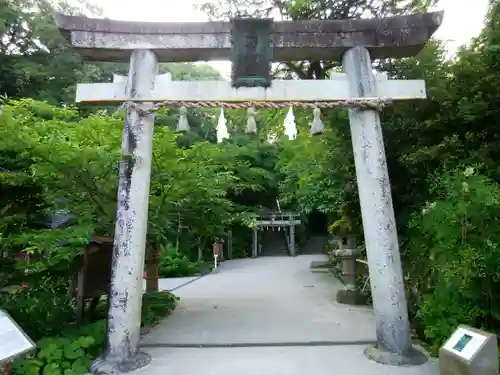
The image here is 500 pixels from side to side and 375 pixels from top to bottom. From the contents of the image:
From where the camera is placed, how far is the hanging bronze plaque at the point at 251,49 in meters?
5.07

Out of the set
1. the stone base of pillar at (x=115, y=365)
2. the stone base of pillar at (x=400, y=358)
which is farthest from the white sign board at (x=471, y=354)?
the stone base of pillar at (x=115, y=365)

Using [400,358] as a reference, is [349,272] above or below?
above

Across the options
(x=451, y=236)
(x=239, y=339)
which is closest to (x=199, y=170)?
(x=239, y=339)

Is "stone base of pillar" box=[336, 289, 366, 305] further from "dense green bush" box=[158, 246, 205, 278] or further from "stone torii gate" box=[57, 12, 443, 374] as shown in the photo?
"dense green bush" box=[158, 246, 205, 278]

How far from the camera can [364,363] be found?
4.52m

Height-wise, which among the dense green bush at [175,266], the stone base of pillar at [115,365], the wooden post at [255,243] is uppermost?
the wooden post at [255,243]

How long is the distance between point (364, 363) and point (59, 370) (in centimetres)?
341

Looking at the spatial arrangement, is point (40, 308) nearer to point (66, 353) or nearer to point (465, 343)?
point (66, 353)

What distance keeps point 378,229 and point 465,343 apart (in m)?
1.57

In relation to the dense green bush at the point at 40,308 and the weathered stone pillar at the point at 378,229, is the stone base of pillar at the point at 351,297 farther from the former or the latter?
the dense green bush at the point at 40,308

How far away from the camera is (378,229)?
476 cm

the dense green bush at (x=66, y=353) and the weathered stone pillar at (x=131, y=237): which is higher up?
the weathered stone pillar at (x=131, y=237)

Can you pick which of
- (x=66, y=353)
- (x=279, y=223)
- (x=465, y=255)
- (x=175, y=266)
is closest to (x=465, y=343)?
(x=465, y=255)

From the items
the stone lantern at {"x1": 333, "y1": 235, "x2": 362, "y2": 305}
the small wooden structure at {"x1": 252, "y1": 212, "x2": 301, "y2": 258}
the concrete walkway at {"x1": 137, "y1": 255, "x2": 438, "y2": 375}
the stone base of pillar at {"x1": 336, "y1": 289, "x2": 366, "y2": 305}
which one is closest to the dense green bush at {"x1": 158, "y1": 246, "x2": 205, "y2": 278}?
the concrete walkway at {"x1": 137, "y1": 255, "x2": 438, "y2": 375}
